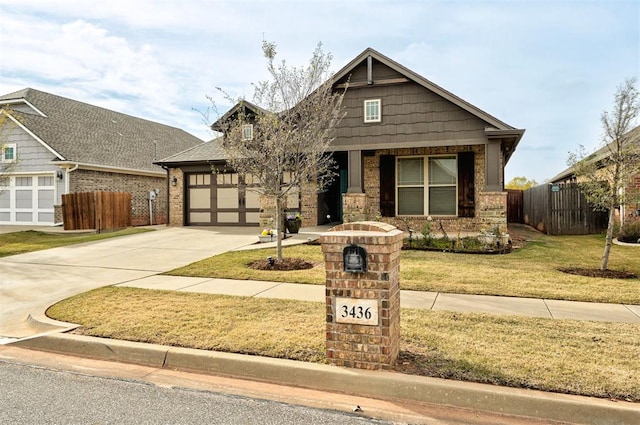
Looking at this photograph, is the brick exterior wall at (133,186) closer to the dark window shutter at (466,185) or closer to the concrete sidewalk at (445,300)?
the concrete sidewalk at (445,300)

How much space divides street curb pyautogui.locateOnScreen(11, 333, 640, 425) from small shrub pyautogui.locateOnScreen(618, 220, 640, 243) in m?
11.8

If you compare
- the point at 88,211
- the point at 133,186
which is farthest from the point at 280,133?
the point at 133,186

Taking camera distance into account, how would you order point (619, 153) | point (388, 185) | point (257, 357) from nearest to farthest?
1. point (257, 357)
2. point (619, 153)
3. point (388, 185)

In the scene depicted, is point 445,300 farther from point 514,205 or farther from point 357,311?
point 514,205

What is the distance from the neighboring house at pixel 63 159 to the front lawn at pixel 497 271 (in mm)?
12755

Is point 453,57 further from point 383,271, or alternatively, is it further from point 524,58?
point 383,271

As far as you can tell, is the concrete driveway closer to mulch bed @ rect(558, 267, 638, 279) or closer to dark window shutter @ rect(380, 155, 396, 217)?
dark window shutter @ rect(380, 155, 396, 217)

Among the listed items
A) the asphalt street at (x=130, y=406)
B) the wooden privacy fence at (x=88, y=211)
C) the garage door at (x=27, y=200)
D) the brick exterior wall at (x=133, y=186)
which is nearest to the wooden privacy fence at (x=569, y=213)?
the asphalt street at (x=130, y=406)

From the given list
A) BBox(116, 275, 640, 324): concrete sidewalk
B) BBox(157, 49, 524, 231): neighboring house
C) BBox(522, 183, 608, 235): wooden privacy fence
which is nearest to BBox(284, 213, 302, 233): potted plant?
BBox(157, 49, 524, 231): neighboring house

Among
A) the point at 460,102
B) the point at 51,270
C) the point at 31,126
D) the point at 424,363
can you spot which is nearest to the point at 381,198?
the point at 460,102

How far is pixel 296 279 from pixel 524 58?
1065 cm

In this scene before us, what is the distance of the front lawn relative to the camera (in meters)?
6.43

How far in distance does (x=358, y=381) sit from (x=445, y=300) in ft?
9.35

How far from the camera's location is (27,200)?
1991cm
